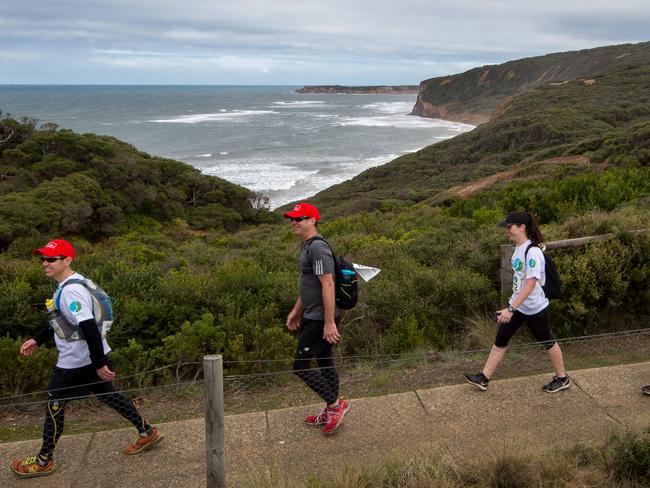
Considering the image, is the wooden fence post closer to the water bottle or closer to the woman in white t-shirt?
the water bottle

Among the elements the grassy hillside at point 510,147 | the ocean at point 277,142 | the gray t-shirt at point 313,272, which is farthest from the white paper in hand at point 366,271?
the ocean at point 277,142

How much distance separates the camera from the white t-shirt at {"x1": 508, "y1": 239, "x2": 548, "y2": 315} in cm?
424

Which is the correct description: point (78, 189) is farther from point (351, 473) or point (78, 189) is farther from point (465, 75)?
point (465, 75)

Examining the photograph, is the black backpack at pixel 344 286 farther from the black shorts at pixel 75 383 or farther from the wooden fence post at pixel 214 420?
the black shorts at pixel 75 383

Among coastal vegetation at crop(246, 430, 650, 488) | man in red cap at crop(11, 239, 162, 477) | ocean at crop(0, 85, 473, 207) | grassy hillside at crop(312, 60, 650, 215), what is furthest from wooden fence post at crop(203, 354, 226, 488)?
ocean at crop(0, 85, 473, 207)

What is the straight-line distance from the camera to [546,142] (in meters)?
43.5

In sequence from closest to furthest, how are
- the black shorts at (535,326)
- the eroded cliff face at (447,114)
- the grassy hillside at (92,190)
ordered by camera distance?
the black shorts at (535,326), the grassy hillside at (92,190), the eroded cliff face at (447,114)

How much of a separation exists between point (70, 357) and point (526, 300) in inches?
125

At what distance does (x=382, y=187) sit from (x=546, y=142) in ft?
42.1

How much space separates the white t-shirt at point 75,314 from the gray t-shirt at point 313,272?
1320mm

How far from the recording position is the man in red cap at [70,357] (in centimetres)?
359

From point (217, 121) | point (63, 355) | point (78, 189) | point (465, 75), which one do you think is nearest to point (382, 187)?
point (78, 189)

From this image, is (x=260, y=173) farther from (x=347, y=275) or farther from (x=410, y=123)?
(x=410, y=123)

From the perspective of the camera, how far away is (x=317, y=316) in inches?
156
